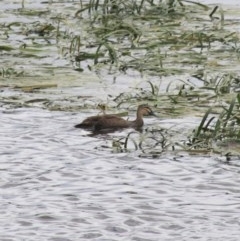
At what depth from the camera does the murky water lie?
659cm

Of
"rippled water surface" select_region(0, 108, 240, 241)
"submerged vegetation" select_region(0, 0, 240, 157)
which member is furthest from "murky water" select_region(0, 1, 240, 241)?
"submerged vegetation" select_region(0, 0, 240, 157)

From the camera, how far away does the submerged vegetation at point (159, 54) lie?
27.7 ft

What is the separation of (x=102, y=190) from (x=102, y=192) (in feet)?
0.14

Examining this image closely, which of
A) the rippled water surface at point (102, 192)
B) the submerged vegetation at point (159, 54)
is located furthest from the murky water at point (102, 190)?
the submerged vegetation at point (159, 54)

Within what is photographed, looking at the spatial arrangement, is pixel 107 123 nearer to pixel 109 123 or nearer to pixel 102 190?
pixel 109 123

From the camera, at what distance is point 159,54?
11.2m

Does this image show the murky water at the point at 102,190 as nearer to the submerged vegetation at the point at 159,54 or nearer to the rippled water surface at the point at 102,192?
the rippled water surface at the point at 102,192

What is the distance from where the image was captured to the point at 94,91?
10.0 metres

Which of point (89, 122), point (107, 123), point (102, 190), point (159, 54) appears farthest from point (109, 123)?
point (159, 54)

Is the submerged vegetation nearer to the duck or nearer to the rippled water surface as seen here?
the duck

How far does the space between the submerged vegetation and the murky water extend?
0.92 ft

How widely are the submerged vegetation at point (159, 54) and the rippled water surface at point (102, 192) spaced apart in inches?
14.7

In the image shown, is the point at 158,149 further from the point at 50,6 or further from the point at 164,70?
the point at 50,6

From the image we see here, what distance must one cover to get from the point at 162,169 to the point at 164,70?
121 inches
